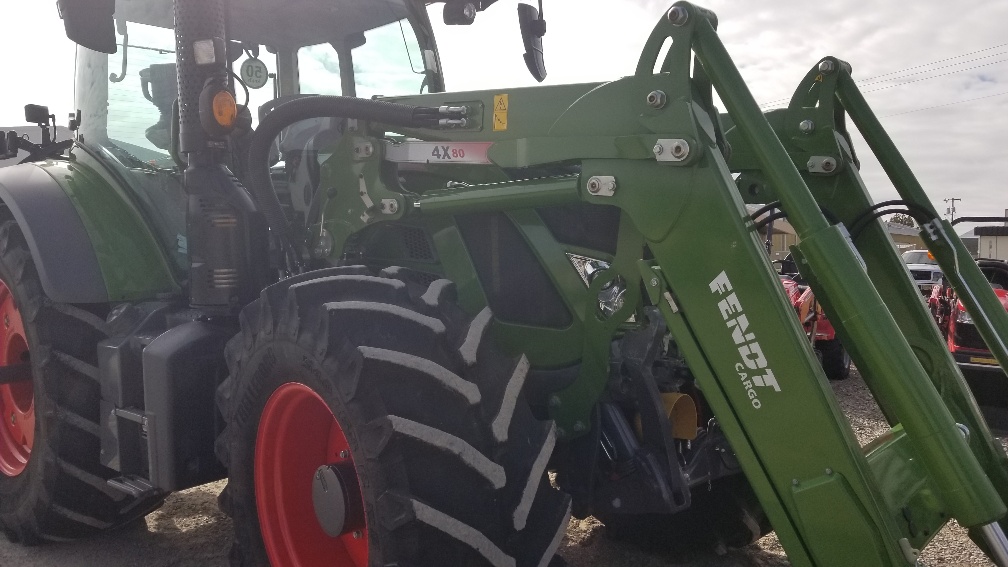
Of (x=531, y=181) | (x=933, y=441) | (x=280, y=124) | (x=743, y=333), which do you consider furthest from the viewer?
(x=280, y=124)

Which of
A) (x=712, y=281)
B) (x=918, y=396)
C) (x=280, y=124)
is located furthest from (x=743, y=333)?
(x=280, y=124)

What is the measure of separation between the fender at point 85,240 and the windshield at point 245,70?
0.10m

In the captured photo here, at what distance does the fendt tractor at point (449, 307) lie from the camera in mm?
2172

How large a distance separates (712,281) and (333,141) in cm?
173

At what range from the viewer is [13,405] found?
4137 millimetres

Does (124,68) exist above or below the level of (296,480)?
above

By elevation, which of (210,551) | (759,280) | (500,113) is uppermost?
(500,113)

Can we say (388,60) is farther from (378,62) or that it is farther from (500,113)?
(500,113)

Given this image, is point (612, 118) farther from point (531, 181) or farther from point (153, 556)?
point (153, 556)

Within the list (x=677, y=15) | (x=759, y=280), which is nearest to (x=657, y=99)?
(x=677, y=15)

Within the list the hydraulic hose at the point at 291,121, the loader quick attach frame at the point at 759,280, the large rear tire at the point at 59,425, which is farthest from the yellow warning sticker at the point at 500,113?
the large rear tire at the point at 59,425

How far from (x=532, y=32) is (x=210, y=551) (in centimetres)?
269

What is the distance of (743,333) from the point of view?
2178mm

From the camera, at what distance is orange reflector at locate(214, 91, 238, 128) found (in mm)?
3148
